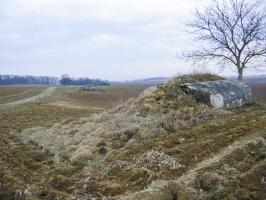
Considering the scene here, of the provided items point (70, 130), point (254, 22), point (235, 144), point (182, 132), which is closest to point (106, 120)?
point (70, 130)

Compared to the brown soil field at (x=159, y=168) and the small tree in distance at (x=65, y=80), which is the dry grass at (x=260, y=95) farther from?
the small tree in distance at (x=65, y=80)

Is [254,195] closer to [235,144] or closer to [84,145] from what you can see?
[235,144]

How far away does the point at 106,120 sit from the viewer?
48.0 ft

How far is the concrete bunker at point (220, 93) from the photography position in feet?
49.0

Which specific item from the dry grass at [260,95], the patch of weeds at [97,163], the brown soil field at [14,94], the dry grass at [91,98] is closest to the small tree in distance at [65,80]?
the brown soil field at [14,94]

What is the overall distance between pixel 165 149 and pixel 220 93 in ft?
21.0

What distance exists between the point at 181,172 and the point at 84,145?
419 centimetres

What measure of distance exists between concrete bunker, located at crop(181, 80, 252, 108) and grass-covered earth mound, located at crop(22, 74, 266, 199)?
16.2 inches

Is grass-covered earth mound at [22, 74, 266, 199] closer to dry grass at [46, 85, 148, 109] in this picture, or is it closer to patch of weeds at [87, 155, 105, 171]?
patch of weeds at [87, 155, 105, 171]

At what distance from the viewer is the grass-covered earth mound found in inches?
275

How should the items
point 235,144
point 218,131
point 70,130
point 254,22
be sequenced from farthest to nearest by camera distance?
point 254,22 < point 70,130 < point 218,131 < point 235,144

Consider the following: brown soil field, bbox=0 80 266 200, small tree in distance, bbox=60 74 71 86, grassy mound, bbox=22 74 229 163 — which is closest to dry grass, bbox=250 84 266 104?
grassy mound, bbox=22 74 229 163

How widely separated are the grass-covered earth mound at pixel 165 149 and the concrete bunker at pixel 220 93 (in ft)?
1.35

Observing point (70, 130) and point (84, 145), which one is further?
point (70, 130)
